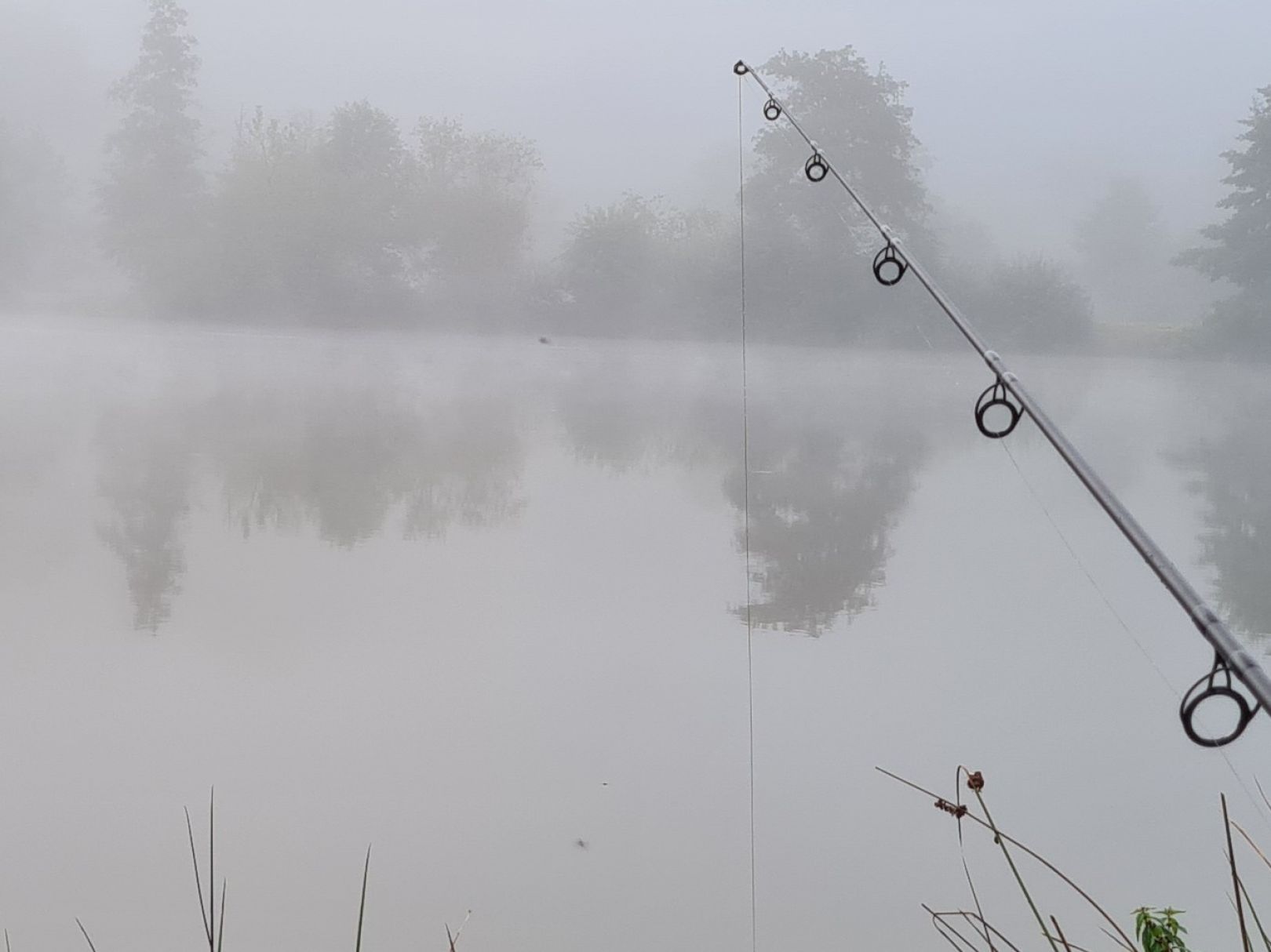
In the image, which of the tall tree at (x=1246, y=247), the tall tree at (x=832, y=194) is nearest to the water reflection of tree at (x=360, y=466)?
the tall tree at (x=832, y=194)

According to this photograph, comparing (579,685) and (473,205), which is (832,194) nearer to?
(473,205)

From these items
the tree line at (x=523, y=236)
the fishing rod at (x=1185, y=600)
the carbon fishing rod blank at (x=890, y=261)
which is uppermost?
the tree line at (x=523, y=236)

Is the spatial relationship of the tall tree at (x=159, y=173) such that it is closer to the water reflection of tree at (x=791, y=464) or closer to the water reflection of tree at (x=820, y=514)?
the water reflection of tree at (x=791, y=464)

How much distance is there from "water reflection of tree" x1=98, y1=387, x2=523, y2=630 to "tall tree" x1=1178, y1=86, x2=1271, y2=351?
310 inches

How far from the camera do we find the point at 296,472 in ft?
16.6

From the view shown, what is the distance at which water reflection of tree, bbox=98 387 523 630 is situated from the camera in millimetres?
4047

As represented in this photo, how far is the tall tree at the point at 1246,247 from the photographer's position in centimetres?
1188

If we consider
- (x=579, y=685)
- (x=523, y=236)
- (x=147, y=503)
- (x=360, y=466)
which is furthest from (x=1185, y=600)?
(x=523, y=236)

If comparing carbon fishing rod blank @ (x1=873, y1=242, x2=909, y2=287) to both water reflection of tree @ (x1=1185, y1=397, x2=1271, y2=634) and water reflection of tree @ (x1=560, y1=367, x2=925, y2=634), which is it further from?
water reflection of tree @ (x1=1185, y1=397, x2=1271, y2=634)

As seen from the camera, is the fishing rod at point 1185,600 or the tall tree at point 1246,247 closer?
the fishing rod at point 1185,600

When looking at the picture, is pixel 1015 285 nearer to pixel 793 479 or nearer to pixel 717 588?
pixel 793 479

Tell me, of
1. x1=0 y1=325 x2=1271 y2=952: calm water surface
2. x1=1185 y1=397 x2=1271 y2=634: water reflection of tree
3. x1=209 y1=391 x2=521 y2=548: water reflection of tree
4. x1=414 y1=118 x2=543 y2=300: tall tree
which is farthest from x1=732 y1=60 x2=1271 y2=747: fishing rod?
x1=414 y1=118 x2=543 y2=300: tall tree

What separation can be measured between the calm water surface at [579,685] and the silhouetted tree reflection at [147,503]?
24 millimetres

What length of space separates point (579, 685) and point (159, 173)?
10.9m
